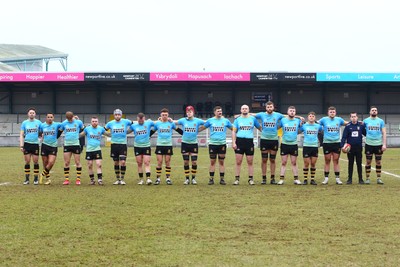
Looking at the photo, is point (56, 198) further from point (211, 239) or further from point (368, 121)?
point (368, 121)

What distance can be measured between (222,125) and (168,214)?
5801mm

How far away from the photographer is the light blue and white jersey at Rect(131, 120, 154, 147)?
15.2 metres

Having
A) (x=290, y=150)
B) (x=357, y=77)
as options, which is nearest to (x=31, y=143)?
(x=290, y=150)

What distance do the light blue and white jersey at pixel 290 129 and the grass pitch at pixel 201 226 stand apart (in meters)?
1.65

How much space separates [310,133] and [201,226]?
7.36m

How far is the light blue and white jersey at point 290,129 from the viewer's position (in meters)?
15.0

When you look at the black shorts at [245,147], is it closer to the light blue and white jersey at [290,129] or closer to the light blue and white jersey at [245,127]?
the light blue and white jersey at [245,127]

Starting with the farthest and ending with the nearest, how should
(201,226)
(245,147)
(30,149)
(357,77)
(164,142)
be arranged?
(357,77)
(30,149)
(164,142)
(245,147)
(201,226)

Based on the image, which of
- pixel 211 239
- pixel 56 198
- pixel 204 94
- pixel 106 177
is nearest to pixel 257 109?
pixel 204 94

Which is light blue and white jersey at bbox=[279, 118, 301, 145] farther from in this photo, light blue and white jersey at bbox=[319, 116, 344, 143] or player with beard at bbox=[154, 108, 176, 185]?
player with beard at bbox=[154, 108, 176, 185]

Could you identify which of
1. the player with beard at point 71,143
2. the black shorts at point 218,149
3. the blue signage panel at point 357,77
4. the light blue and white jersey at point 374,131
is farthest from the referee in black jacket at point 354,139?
the blue signage panel at point 357,77

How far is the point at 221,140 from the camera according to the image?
15.1 metres

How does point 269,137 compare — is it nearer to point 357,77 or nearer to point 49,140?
point 49,140

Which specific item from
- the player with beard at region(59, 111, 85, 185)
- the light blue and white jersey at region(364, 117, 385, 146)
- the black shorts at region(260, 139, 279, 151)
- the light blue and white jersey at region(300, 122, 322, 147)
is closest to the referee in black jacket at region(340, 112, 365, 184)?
the light blue and white jersey at region(364, 117, 385, 146)
